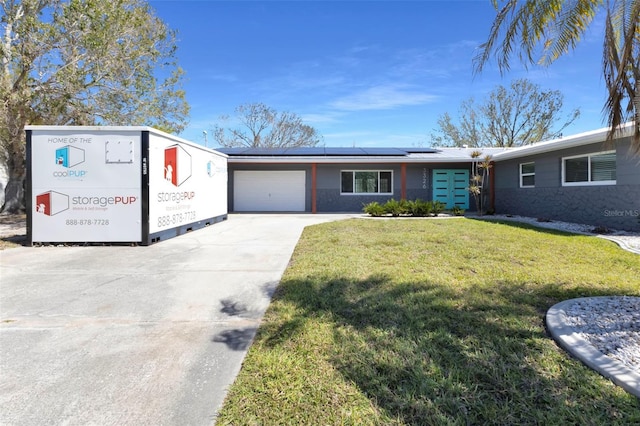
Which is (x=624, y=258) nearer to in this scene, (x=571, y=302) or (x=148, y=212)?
(x=571, y=302)

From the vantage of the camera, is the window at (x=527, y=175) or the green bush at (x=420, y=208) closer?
the window at (x=527, y=175)

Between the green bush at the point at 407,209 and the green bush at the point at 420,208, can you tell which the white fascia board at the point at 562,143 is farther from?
the green bush at the point at 420,208

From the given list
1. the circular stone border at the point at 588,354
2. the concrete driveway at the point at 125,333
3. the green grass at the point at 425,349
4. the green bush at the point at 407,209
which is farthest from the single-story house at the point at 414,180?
the concrete driveway at the point at 125,333

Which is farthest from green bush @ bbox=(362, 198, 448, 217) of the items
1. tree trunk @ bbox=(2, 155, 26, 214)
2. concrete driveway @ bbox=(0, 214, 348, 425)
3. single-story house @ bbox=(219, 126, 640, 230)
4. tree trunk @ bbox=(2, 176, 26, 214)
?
tree trunk @ bbox=(2, 176, 26, 214)

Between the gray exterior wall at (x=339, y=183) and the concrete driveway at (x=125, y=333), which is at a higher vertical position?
the gray exterior wall at (x=339, y=183)

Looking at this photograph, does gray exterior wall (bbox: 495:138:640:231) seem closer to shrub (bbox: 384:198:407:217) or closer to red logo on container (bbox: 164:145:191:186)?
shrub (bbox: 384:198:407:217)

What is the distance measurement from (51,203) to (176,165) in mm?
2854

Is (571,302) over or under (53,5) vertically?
under

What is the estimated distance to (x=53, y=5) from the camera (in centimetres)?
1215

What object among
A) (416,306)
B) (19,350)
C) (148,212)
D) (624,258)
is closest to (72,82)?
(148,212)

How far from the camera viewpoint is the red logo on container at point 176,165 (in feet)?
28.4

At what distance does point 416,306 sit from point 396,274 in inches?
53.0

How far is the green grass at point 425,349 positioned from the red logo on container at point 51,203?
19.5ft

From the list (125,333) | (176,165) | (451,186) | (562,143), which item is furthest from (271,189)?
(125,333)
